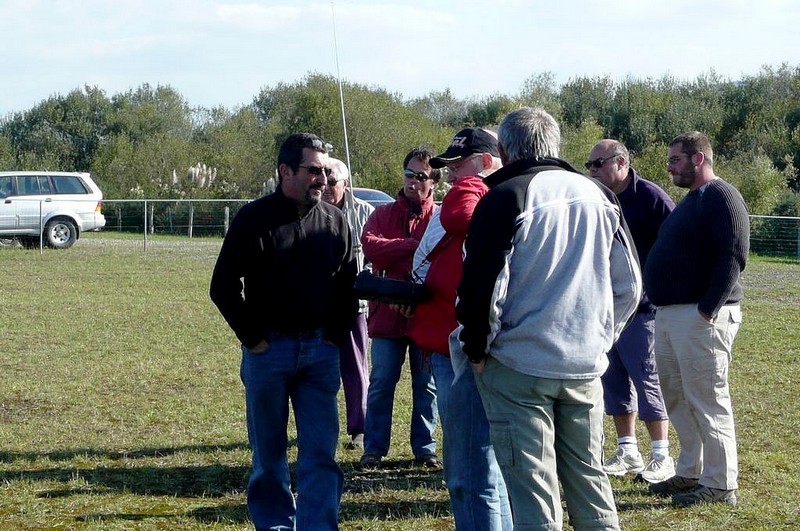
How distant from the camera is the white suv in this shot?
867 inches

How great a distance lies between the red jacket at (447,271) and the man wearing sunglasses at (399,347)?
5.89 feet

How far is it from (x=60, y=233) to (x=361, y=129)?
81.0ft

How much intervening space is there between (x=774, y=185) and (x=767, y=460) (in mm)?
31370

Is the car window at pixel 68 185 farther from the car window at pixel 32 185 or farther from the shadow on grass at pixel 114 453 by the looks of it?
the shadow on grass at pixel 114 453

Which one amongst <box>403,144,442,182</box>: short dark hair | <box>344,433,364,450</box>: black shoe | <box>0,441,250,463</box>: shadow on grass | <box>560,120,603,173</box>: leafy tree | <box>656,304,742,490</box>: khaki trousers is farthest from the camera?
<box>560,120,603,173</box>: leafy tree

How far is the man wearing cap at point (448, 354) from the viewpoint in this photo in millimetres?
3904

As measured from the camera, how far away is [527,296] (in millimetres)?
3590

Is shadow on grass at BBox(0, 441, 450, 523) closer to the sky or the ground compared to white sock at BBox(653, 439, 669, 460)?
closer to the ground

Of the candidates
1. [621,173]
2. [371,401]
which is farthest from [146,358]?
[621,173]

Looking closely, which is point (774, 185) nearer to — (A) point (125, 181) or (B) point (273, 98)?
(A) point (125, 181)

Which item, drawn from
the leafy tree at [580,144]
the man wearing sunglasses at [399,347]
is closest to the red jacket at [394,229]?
the man wearing sunglasses at [399,347]

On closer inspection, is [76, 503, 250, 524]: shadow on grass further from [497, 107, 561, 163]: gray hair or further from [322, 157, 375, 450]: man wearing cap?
[497, 107, 561, 163]: gray hair

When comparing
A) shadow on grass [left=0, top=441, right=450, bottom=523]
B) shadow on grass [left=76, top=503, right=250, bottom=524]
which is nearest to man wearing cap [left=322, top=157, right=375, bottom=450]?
shadow on grass [left=0, top=441, right=450, bottom=523]

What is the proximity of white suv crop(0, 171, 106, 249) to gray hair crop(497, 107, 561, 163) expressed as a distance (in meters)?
19.5
